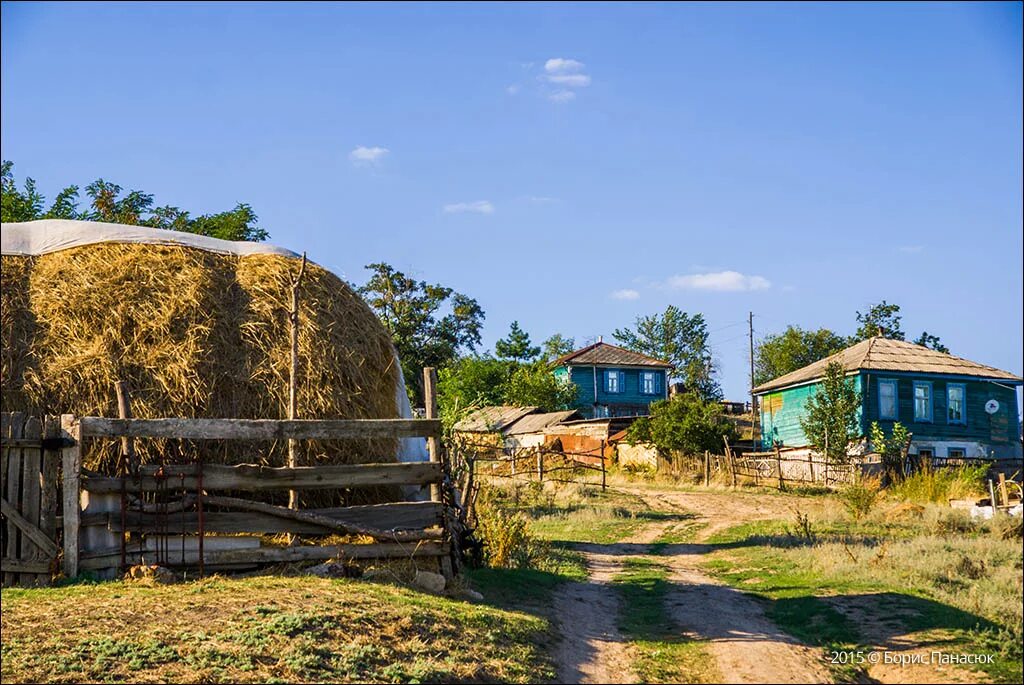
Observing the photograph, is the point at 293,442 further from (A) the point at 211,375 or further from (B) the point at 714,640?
(B) the point at 714,640

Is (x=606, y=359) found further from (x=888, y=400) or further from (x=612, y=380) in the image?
(x=888, y=400)

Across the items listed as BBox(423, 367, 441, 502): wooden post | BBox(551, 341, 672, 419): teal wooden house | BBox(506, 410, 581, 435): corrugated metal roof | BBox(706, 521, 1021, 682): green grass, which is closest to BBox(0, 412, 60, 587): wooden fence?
BBox(423, 367, 441, 502): wooden post

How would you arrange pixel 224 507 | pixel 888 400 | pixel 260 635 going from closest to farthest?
pixel 260 635 → pixel 224 507 → pixel 888 400

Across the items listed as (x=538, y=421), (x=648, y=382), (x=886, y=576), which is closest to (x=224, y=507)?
(x=886, y=576)

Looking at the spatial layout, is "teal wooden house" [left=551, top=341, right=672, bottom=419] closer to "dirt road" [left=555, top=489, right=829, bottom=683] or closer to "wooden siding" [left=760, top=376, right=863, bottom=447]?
"wooden siding" [left=760, top=376, right=863, bottom=447]

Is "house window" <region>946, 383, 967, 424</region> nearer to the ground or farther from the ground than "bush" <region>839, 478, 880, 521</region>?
farther from the ground

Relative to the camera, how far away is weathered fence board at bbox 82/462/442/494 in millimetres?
10672

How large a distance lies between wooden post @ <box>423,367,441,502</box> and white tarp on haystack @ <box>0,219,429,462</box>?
81 centimetres

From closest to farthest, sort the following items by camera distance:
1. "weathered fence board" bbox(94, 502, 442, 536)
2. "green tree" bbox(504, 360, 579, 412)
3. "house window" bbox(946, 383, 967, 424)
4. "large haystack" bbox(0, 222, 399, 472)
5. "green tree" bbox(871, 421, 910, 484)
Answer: "weathered fence board" bbox(94, 502, 442, 536) < "large haystack" bbox(0, 222, 399, 472) < "green tree" bbox(871, 421, 910, 484) < "house window" bbox(946, 383, 967, 424) < "green tree" bbox(504, 360, 579, 412)

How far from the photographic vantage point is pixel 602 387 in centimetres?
→ 5838

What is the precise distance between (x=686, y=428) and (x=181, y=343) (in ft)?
83.4

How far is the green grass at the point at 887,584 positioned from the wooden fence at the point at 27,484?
7.95m

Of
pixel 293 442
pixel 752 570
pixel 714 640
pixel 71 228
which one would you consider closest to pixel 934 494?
pixel 752 570

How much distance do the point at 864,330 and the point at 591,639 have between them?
55276 mm
